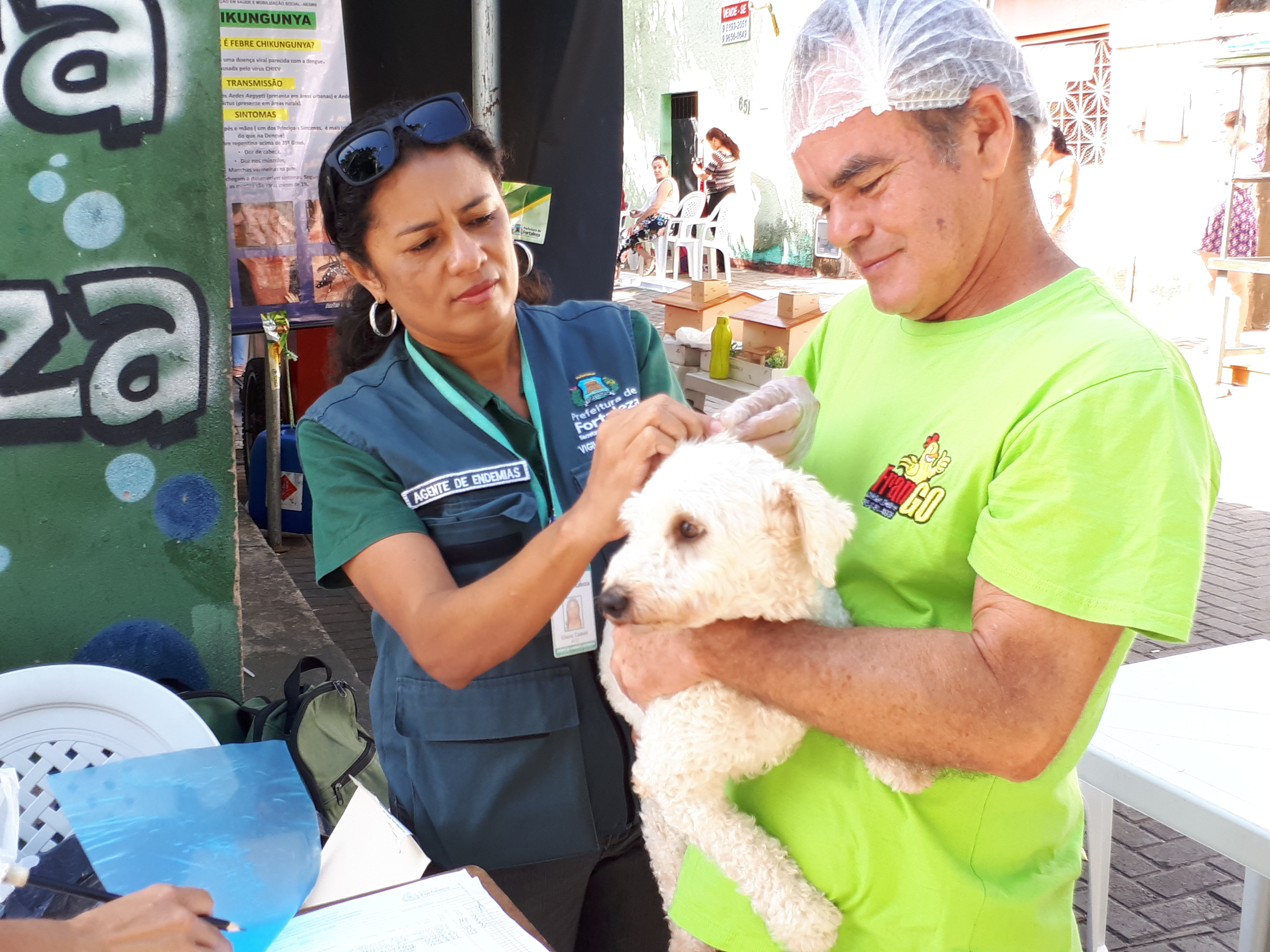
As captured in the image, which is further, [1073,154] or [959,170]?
[1073,154]

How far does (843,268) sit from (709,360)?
12266mm

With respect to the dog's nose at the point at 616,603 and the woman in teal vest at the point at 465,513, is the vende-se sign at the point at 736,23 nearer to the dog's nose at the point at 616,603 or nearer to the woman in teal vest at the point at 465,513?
the woman in teal vest at the point at 465,513

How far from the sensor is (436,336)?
224cm

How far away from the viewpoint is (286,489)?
6.94 m

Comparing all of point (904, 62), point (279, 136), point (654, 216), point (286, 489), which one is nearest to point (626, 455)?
point (904, 62)

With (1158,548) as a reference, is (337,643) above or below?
below

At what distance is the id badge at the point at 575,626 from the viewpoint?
2131mm

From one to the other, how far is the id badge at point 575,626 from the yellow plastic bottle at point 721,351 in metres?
5.02

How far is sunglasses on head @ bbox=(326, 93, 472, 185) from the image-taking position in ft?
7.09

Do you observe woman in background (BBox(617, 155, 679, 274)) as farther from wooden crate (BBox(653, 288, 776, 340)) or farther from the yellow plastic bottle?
the yellow plastic bottle

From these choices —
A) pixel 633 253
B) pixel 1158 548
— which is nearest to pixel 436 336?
pixel 1158 548

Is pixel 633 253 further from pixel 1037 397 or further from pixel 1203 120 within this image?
pixel 1037 397

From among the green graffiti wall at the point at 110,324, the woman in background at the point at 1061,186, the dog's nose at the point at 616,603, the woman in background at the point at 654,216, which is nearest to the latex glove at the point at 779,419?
the dog's nose at the point at 616,603

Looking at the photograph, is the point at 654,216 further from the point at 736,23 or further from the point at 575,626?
the point at 575,626
